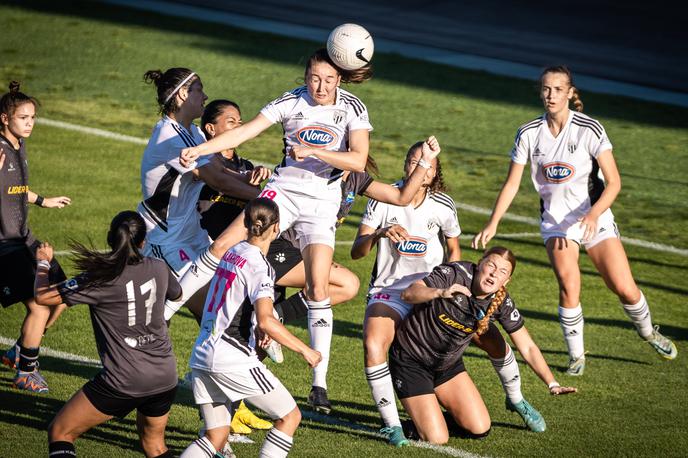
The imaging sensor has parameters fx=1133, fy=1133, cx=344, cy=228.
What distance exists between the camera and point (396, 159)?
16734 millimetres

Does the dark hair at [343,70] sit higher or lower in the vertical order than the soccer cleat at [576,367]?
higher

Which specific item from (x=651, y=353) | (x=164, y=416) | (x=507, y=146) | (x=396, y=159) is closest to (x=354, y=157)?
(x=164, y=416)

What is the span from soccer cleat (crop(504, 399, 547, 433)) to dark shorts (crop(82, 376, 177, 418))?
293 centimetres

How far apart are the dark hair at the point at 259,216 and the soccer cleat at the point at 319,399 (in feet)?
6.06

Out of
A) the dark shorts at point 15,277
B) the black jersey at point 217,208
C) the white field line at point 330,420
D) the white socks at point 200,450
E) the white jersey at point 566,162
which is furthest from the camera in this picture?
the white jersey at point 566,162

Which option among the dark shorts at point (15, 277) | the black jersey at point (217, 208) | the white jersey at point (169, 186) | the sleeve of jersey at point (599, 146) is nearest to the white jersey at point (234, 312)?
the white jersey at point (169, 186)

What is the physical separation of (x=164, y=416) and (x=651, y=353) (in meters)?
5.30

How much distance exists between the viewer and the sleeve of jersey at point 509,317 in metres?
8.53

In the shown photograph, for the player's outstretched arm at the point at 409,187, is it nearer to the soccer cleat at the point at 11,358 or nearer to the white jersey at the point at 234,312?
the white jersey at the point at 234,312

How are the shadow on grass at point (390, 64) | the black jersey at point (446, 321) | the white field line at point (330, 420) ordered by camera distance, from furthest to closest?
the shadow on grass at point (390, 64), the black jersey at point (446, 321), the white field line at point (330, 420)

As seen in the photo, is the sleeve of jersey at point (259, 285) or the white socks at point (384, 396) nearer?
the sleeve of jersey at point (259, 285)

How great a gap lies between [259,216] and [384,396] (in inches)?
81.2

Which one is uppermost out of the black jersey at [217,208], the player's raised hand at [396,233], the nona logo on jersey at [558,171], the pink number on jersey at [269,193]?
the nona logo on jersey at [558,171]

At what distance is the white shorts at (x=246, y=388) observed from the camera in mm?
6836
